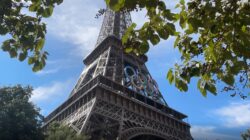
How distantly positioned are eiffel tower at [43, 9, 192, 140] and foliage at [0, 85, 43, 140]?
21.7 ft

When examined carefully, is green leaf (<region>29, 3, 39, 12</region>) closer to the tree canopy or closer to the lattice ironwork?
the tree canopy

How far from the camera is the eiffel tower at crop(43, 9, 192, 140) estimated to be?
117 ft

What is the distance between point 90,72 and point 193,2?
47.4 m

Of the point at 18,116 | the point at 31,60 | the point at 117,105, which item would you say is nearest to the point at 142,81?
the point at 117,105

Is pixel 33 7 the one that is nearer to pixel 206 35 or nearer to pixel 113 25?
pixel 206 35

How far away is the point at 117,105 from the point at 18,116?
50.9ft

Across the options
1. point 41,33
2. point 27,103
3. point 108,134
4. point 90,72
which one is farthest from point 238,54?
point 90,72

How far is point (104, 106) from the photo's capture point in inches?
1481

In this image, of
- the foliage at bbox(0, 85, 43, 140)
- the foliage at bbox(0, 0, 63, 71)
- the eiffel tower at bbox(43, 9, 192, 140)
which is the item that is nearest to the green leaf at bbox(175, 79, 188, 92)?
the foliage at bbox(0, 0, 63, 71)

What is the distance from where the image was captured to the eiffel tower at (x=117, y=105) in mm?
35656

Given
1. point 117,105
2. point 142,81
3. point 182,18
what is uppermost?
point 142,81

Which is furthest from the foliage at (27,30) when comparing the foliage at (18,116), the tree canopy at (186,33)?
the foliage at (18,116)

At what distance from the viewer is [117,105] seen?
39.0m

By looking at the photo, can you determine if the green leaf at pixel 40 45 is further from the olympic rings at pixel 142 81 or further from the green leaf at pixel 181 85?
the olympic rings at pixel 142 81
